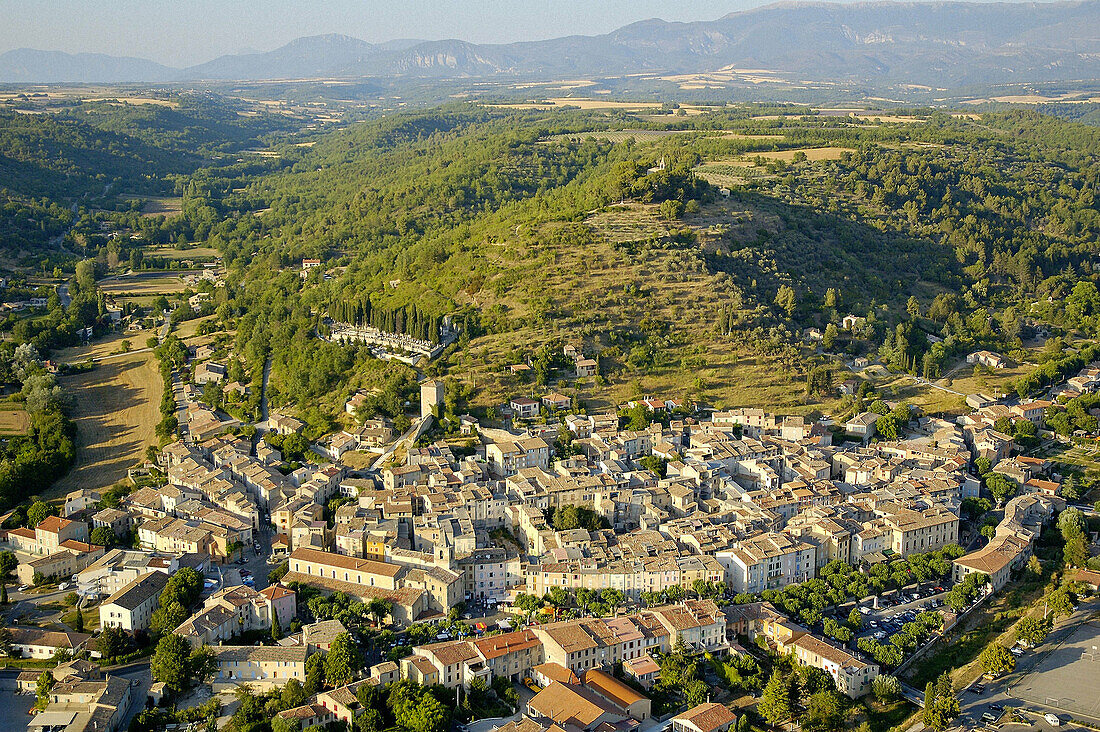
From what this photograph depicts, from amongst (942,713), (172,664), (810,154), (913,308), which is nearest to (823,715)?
(942,713)

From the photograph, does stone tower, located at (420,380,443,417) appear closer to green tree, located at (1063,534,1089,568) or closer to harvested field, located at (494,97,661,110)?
green tree, located at (1063,534,1089,568)

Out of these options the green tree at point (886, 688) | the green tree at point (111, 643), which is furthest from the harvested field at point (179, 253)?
the green tree at point (886, 688)

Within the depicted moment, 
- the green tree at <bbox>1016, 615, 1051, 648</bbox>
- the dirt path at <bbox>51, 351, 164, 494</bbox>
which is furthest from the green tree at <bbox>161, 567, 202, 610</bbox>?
the green tree at <bbox>1016, 615, 1051, 648</bbox>

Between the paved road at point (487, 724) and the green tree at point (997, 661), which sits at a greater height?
the green tree at point (997, 661)

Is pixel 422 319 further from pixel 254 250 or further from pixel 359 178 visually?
pixel 359 178

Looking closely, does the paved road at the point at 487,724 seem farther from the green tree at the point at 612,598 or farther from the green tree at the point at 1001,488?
the green tree at the point at 1001,488

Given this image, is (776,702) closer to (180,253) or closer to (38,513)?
(38,513)
